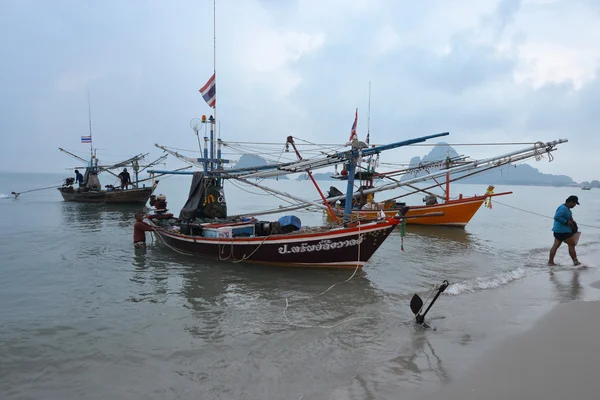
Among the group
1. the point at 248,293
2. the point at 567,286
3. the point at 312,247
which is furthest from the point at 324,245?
the point at 567,286

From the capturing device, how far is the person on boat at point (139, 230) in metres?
15.2

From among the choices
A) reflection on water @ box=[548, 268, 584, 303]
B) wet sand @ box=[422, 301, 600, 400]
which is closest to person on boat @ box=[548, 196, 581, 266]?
reflection on water @ box=[548, 268, 584, 303]

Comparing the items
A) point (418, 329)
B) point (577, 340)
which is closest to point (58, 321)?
point (418, 329)

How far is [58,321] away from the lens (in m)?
7.52

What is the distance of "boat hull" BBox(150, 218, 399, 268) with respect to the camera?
10.4m

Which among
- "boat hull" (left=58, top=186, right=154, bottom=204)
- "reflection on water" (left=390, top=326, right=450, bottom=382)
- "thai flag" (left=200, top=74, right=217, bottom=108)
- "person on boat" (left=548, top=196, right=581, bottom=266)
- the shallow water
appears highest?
"thai flag" (left=200, top=74, right=217, bottom=108)

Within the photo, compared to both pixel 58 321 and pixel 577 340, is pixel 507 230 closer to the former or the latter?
pixel 577 340

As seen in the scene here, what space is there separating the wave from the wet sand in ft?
9.02

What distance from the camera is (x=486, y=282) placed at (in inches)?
401

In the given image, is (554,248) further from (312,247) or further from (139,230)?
(139,230)

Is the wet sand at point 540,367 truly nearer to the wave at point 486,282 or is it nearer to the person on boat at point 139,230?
the wave at point 486,282

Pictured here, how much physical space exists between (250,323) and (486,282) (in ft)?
22.9

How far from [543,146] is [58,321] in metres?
16.2

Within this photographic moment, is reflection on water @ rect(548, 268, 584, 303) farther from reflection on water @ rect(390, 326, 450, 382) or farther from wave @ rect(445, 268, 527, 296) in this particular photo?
reflection on water @ rect(390, 326, 450, 382)
